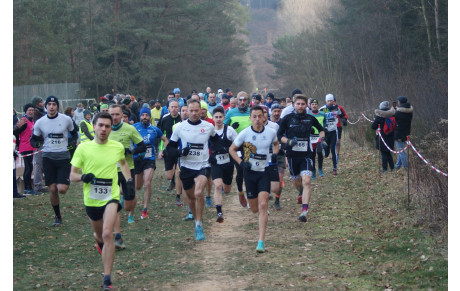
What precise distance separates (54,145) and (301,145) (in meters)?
4.76

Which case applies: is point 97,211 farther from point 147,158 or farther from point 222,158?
point 147,158

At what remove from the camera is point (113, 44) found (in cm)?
4241

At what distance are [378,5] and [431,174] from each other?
29.1 m

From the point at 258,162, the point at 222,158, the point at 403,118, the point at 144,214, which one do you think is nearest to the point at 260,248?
the point at 258,162

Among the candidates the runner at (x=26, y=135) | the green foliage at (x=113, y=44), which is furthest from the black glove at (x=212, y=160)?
the green foliage at (x=113, y=44)

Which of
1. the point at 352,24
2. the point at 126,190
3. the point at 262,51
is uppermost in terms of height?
the point at 262,51

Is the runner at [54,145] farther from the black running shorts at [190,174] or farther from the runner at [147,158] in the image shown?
the black running shorts at [190,174]

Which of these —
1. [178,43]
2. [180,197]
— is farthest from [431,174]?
[178,43]

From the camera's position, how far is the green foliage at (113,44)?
1464 inches

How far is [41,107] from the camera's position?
14812 mm

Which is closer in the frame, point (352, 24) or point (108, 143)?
Result: point (108, 143)

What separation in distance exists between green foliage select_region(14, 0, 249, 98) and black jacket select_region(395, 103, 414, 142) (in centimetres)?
2667

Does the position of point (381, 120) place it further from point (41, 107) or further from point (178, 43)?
point (178, 43)

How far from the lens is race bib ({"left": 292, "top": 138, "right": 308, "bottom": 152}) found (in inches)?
454
